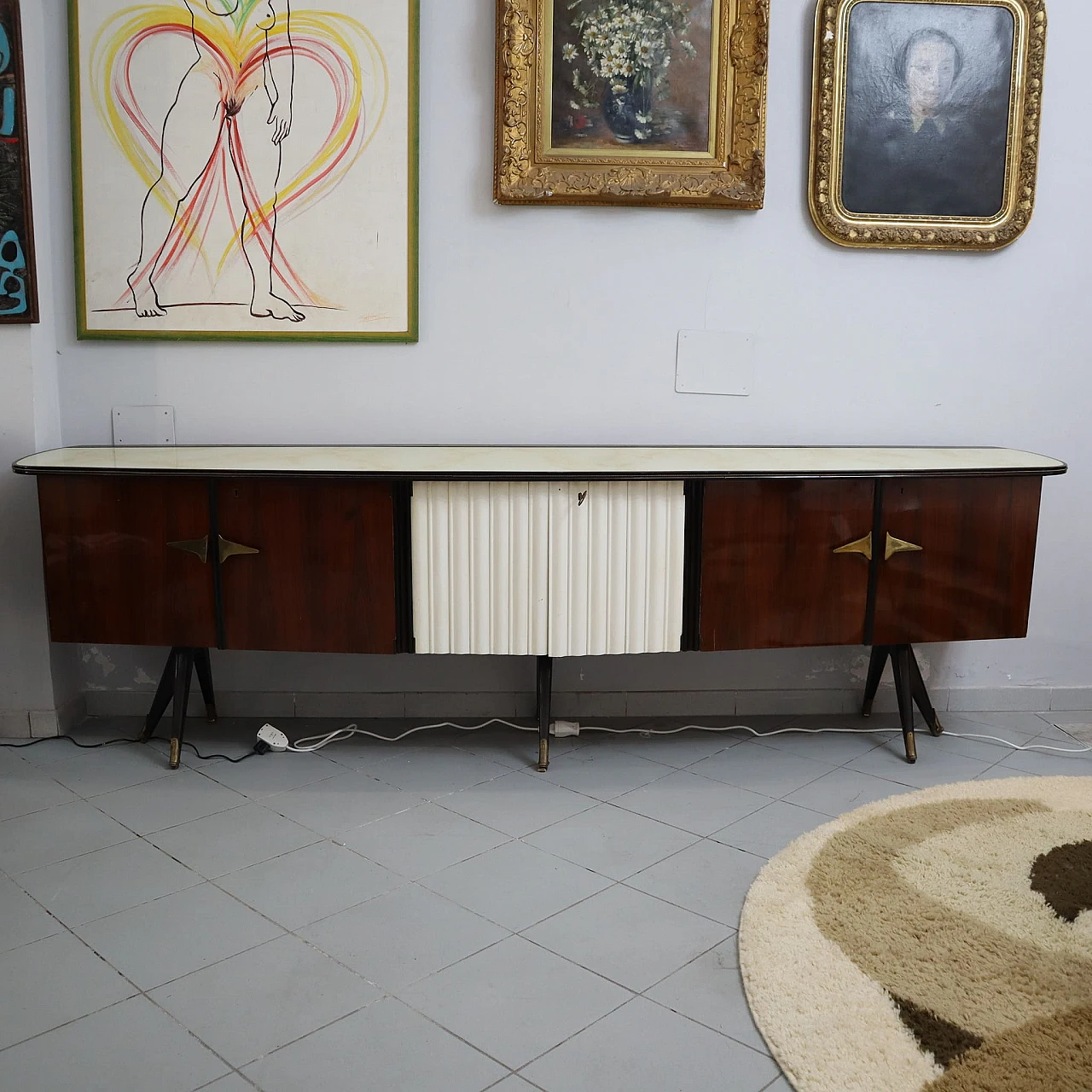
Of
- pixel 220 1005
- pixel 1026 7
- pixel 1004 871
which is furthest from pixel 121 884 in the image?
pixel 1026 7

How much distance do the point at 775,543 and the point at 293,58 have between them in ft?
5.82

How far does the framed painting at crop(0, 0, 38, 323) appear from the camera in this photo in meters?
2.64

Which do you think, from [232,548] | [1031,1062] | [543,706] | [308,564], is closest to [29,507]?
[232,548]

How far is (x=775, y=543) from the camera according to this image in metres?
2.52

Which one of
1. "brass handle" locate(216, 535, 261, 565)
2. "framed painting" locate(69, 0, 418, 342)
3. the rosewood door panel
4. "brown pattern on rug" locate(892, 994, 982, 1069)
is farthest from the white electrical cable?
"brown pattern on rug" locate(892, 994, 982, 1069)

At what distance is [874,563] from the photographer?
8.38 ft

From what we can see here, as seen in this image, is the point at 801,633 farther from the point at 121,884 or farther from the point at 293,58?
the point at 293,58

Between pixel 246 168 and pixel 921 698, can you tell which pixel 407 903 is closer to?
pixel 921 698

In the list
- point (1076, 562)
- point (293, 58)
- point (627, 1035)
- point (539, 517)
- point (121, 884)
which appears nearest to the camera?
point (627, 1035)

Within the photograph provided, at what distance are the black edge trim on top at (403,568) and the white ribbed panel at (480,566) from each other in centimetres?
2

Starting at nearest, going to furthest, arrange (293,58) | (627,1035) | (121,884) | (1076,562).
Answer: (627,1035) → (121,884) → (293,58) → (1076,562)

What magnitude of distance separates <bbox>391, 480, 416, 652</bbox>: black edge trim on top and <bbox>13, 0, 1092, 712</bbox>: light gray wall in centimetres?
49

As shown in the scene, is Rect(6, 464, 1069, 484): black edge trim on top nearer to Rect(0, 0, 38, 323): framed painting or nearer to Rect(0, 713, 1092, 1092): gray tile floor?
Rect(0, 0, 38, 323): framed painting

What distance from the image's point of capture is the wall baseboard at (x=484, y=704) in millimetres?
3016
